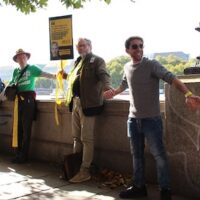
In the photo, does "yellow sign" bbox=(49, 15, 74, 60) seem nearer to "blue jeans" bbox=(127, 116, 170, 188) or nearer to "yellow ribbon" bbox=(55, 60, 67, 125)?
"yellow ribbon" bbox=(55, 60, 67, 125)

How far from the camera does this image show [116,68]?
21.4 feet

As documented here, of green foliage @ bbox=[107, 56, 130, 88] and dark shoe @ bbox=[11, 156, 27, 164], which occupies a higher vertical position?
green foliage @ bbox=[107, 56, 130, 88]

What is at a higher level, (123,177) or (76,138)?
(76,138)

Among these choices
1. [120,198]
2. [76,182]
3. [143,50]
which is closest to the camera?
[143,50]

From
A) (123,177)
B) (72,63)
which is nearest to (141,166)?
(123,177)

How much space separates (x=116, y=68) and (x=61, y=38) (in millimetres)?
1102

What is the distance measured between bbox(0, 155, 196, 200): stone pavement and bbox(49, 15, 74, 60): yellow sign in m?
1.78

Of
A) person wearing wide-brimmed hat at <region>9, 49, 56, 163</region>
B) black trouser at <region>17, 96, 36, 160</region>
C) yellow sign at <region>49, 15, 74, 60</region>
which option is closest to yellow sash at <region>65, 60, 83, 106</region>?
yellow sign at <region>49, 15, 74, 60</region>

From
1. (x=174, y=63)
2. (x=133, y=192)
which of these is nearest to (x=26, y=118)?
(x=174, y=63)

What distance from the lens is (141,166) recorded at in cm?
519

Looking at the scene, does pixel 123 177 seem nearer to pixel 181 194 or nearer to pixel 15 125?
pixel 181 194

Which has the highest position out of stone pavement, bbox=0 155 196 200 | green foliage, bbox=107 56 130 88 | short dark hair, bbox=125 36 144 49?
short dark hair, bbox=125 36 144 49

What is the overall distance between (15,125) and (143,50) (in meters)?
3.44

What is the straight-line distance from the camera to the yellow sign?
22.7 ft
